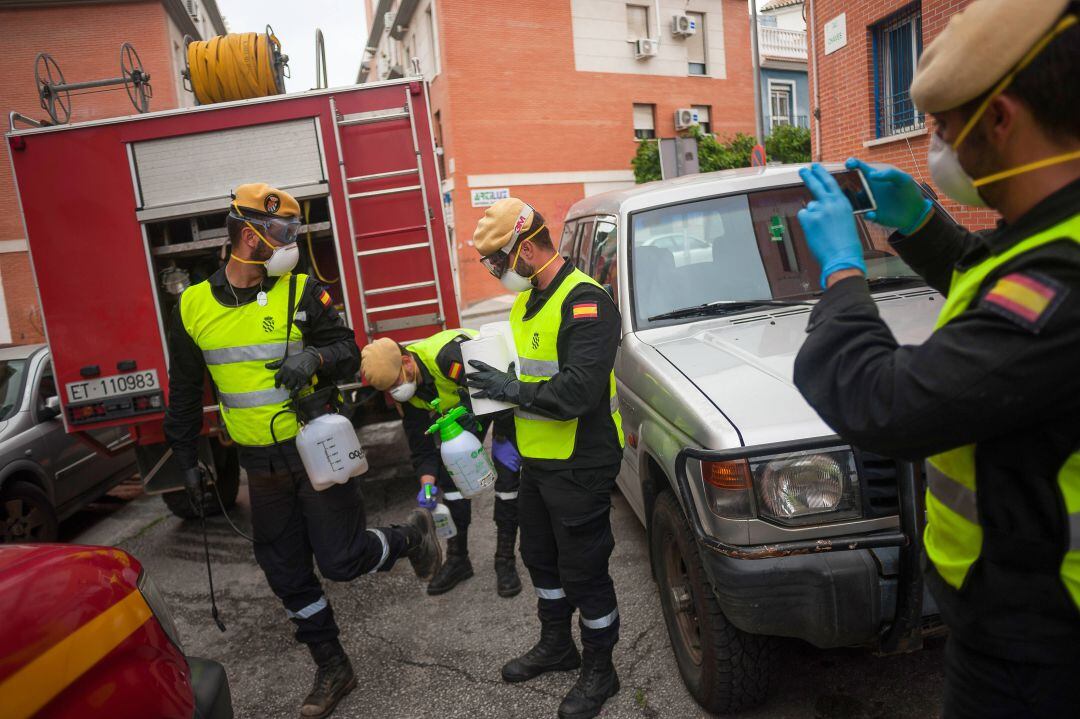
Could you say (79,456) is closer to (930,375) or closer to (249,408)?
(249,408)

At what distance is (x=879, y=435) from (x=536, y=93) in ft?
78.5

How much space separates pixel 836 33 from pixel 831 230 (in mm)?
10831

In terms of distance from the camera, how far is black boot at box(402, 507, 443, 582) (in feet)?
13.0

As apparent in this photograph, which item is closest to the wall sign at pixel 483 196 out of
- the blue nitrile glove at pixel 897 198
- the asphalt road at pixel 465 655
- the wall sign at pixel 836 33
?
the wall sign at pixel 836 33

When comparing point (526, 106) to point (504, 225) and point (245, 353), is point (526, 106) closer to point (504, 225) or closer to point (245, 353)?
point (245, 353)

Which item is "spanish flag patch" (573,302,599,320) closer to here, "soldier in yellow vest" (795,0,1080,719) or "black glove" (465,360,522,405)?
"black glove" (465,360,522,405)

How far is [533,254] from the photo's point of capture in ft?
9.54

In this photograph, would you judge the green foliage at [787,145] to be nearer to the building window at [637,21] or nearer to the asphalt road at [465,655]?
the building window at [637,21]

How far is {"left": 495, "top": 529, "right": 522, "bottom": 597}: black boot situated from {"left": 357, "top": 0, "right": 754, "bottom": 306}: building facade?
19.2m

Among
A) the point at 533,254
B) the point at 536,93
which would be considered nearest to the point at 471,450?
the point at 533,254

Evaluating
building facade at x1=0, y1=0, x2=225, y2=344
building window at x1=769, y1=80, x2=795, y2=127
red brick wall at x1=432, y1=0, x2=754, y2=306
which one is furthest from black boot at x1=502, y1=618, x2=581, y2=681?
building window at x1=769, y1=80, x2=795, y2=127

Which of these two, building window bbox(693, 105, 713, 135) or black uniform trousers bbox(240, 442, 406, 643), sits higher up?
building window bbox(693, 105, 713, 135)

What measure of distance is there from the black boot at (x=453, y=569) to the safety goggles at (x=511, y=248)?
1969 millimetres

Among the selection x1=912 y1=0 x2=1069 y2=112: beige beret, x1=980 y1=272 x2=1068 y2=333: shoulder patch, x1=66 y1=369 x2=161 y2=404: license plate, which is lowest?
x1=66 y1=369 x2=161 y2=404: license plate
